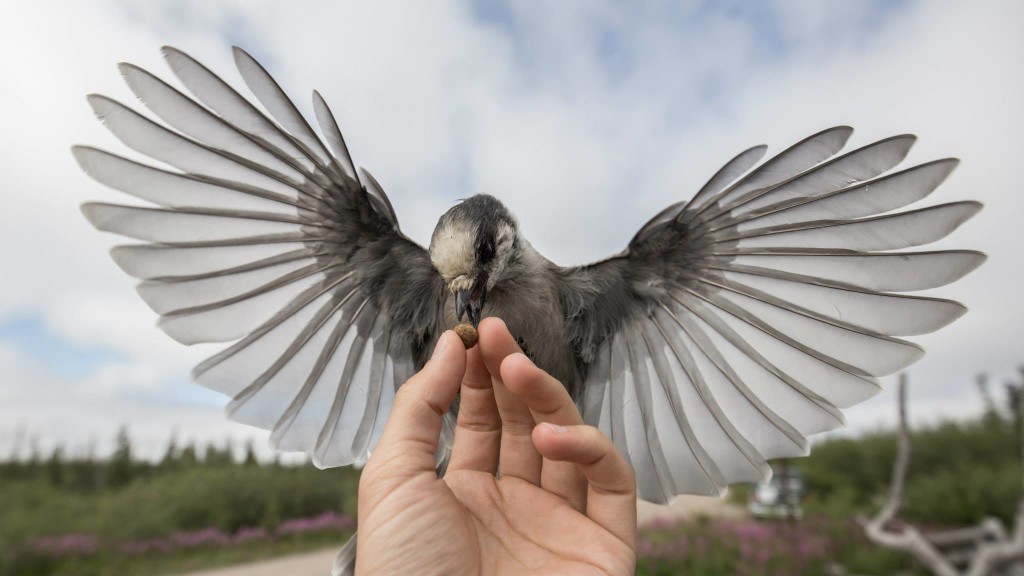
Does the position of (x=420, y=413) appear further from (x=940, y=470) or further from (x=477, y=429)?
(x=940, y=470)

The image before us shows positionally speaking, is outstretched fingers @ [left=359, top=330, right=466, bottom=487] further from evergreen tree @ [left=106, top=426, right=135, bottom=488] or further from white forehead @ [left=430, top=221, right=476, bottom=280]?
evergreen tree @ [left=106, top=426, right=135, bottom=488]

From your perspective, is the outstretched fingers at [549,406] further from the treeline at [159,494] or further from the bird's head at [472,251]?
the treeline at [159,494]

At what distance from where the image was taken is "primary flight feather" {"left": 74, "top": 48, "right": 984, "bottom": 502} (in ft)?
5.68

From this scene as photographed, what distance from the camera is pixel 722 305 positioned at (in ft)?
6.79

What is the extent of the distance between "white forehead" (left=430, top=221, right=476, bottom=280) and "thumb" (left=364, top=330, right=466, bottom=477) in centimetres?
28

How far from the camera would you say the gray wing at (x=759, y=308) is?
1.72 meters

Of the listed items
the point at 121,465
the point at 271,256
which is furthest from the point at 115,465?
the point at 271,256

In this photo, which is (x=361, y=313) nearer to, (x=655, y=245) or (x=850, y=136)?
(x=655, y=245)

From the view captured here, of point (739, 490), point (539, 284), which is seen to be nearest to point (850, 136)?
point (539, 284)

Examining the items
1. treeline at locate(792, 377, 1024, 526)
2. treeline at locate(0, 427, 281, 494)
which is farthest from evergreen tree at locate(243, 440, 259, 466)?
treeline at locate(792, 377, 1024, 526)

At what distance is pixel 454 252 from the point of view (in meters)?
1.71

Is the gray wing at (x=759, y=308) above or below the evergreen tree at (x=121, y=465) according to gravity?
above

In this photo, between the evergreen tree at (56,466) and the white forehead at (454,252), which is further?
the evergreen tree at (56,466)

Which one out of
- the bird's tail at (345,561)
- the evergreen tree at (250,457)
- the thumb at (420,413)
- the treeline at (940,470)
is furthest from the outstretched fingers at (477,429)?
the evergreen tree at (250,457)
